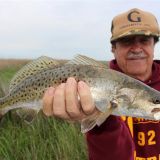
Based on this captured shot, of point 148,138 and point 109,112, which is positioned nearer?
point 109,112

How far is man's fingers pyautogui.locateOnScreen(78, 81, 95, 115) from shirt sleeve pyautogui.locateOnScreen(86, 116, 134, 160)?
1.11 ft

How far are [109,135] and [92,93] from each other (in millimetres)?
492

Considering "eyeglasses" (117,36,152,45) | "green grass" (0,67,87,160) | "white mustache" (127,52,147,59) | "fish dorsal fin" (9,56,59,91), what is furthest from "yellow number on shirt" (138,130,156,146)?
"green grass" (0,67,87,160)

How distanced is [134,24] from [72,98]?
6.24 ft

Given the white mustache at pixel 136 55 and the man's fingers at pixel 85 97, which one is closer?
the man's fingers at pixel 85 97

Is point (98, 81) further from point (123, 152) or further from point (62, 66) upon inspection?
point (123, 152)

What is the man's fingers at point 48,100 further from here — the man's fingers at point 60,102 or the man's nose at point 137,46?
the man's nose at point 137,46

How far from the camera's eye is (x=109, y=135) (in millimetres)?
3965

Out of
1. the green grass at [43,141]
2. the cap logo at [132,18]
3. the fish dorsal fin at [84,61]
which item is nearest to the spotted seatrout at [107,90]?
the fish dorsal fin at [84,61]

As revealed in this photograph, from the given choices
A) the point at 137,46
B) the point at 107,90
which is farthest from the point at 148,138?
the point at 107,90

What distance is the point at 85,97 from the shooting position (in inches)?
144

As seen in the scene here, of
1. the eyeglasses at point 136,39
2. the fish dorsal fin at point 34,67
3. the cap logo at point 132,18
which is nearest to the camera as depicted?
the fish dorsal fin at point 34,67

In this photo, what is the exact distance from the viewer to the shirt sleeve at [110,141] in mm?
3975

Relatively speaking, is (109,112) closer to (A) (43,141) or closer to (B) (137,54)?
(B) (137,54)
